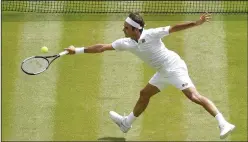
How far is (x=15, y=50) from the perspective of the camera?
11.3 meters

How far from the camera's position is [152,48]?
29.3ft

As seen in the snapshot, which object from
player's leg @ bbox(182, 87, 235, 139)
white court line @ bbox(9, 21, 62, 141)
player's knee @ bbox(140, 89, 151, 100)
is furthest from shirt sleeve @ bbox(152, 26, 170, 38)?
white court line @ bbox(9, 21, 62, 141)

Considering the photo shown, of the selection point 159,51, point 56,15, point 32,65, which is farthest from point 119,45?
point 56,15

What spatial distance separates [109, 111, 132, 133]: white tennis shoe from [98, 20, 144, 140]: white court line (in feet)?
0.35

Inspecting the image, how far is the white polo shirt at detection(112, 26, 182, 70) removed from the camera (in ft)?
Answer: 29.1

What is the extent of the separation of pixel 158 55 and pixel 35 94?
7.81 feet

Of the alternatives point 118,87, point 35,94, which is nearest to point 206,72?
point 118,87

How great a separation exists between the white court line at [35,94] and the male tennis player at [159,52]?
144 cm

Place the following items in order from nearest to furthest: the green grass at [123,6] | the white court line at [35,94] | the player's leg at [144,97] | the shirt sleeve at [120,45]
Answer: the shirt sleeve at [120,45] → the player's leg at [144,97] → the white court line at [35,94] → the green grass at [123,6]

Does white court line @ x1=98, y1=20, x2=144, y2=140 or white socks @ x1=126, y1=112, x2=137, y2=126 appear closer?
white socks @ x1=126, y1=112, x2=137, y2=126

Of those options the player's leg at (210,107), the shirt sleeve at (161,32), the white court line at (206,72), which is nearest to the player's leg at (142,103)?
the player's leg at (210,107)

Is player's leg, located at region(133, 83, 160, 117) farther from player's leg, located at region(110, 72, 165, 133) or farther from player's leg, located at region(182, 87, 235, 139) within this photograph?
player's leg, located at region(182, 87, 235, 139)

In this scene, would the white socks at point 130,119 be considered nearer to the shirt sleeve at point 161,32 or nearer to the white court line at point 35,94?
the white court line at point 35,94

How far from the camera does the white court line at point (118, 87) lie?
9.84 metres
